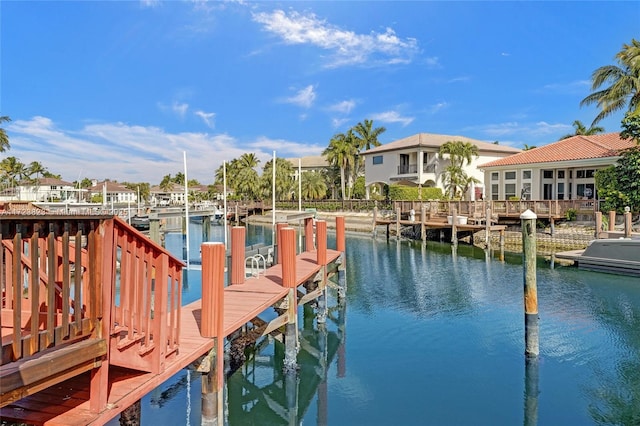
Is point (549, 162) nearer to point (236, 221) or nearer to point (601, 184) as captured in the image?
point (601, 184)

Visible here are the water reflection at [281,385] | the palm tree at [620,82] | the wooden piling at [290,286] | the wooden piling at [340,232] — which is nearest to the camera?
the water reflection at [281,385]

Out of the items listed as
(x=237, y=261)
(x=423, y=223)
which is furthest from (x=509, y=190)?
(x=237, y=261)

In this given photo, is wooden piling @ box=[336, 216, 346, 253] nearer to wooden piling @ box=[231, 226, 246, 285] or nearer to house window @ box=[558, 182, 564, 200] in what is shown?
wooden piling @ box=[231, 226, 246, 285]

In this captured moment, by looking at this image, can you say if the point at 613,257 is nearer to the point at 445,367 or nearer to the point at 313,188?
the point at 445,367

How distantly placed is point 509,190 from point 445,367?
33283mm

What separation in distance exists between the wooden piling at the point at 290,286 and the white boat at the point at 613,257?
54.2ft

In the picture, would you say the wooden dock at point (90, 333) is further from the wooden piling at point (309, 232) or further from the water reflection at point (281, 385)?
the wooden piling at point (309, 232)

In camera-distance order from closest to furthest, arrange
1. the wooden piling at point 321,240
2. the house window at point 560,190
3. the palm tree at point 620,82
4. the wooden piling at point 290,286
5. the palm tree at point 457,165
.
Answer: the wooden piling at point 290,286
the wooden piling at point 321,240
the palm tree at point 620,82
the house window at point 560,190
the palm tree at point 457,165

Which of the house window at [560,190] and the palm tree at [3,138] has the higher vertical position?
the palm tree at [3,138]

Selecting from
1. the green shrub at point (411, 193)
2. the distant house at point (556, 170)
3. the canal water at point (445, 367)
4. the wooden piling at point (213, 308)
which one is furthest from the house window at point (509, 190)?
the wooden piling at point (213, 308)

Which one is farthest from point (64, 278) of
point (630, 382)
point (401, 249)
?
point (401, 249)

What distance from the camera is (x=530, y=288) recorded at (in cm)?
1026

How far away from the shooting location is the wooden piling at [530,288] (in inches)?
400

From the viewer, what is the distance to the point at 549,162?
35562 mm
